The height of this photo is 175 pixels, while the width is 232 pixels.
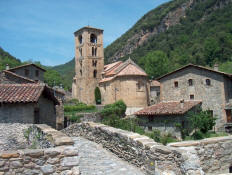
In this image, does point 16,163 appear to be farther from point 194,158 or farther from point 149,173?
point 194,158

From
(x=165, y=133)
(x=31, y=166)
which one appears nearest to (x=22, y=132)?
(x=31, y=166)

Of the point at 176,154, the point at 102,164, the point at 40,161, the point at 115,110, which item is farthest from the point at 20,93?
the point at 115,110

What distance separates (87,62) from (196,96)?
2876cm

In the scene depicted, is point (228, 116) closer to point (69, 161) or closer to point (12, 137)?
point (12, 137)

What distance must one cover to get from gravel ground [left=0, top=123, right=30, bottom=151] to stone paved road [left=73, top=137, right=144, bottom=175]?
272 centimetres

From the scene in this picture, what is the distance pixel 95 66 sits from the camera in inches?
1996

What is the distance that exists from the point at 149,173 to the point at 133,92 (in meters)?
32.3

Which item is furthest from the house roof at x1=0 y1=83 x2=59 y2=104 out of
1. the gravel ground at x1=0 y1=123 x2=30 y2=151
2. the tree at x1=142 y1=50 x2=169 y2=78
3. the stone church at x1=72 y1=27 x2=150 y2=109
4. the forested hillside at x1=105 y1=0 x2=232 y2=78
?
the tree at x1=142 y1=50 x2=169 y2=78

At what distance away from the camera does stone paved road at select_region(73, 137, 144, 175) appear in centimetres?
604

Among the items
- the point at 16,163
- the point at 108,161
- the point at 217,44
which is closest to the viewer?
the point at 16,163

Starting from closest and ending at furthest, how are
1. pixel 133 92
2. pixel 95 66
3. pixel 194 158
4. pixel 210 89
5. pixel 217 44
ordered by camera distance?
pixel 194 158 < pixel 210 89 < pixel 133 92 < pixel 95 66 < pixel 217 44

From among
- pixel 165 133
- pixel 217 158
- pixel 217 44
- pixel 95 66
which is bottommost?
pixel 165 133

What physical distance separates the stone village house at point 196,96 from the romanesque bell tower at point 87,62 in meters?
24.1

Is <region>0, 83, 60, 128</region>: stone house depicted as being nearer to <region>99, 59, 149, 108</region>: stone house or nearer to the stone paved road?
the stone paved road
